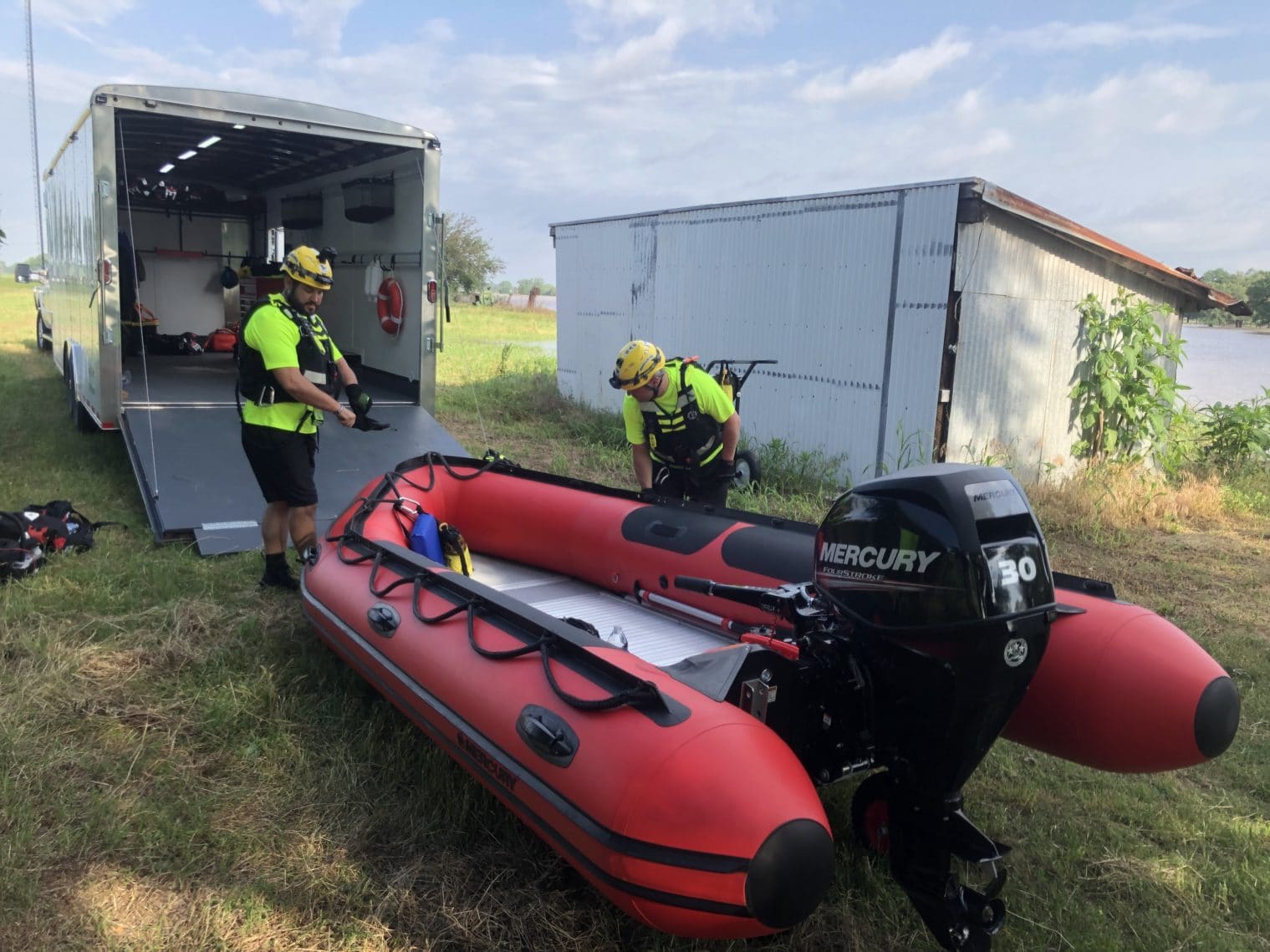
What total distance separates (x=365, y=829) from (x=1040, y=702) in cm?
198

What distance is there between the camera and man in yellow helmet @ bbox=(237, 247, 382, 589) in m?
4.00

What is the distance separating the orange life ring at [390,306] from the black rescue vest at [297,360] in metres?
3.03

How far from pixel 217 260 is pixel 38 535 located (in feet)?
24.3

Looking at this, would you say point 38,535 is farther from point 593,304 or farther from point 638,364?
point 593,304

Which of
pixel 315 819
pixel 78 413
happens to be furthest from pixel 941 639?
pixel 78 413

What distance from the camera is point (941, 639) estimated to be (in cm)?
204

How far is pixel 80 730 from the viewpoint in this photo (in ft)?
10.3

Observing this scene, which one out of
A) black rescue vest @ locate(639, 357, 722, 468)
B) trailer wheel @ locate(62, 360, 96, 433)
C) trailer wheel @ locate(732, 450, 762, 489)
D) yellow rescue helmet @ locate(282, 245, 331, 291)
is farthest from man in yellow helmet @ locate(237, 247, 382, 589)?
trailer wheel @ locate(62, 360, 96, 433)

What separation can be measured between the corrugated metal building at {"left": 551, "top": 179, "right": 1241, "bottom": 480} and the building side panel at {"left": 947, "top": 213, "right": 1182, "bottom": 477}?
1cm

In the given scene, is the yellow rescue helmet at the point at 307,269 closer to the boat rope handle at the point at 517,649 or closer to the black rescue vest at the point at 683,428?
the boat rope handle at the point at 517,649

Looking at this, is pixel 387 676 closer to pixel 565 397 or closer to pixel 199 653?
pixel 199 653

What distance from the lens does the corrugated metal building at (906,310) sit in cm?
695

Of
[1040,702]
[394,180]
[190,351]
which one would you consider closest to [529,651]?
[1040,702]

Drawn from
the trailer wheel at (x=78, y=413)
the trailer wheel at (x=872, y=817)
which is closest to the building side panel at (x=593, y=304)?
the trailer wheel at (x=78, y=413)
